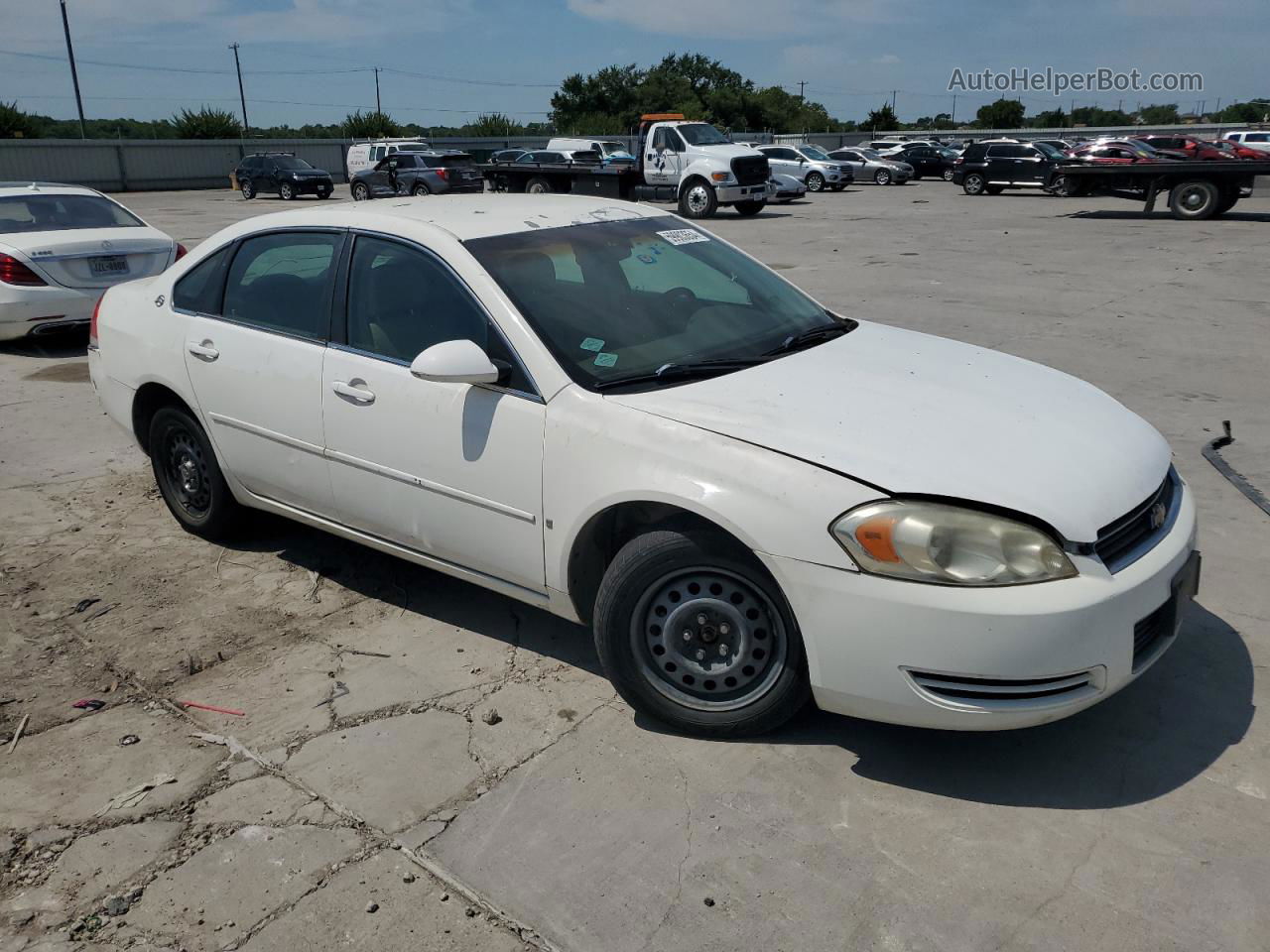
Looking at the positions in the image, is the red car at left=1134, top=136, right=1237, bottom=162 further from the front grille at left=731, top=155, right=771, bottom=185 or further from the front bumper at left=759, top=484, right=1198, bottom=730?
the front bumper at left=759, top=484, right=1198, bottom=730

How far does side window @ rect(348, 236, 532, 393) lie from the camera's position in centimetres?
378

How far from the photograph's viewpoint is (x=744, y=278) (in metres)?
4.45

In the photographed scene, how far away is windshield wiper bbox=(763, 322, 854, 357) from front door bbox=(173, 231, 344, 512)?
1742 mm

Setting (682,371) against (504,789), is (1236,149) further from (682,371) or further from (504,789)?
(504,789)

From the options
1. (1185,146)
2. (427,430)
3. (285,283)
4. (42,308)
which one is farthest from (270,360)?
(1185,146)

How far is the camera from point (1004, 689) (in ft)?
9.45

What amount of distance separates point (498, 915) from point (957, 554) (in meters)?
1.51

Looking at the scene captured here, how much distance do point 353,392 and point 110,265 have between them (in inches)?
262

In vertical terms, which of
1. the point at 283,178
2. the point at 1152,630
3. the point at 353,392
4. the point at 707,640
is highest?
the point at 353,392

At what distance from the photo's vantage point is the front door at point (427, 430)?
3.58 metres

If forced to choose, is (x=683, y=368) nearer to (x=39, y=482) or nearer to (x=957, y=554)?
(x=957, y=554)

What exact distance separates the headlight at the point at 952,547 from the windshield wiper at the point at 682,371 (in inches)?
36.4

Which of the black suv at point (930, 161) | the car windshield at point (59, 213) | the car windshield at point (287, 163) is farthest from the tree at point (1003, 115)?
the car windshield at point (59, 213)

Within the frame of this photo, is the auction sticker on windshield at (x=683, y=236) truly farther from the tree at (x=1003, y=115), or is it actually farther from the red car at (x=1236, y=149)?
the tree at (x=1003, y=115)
